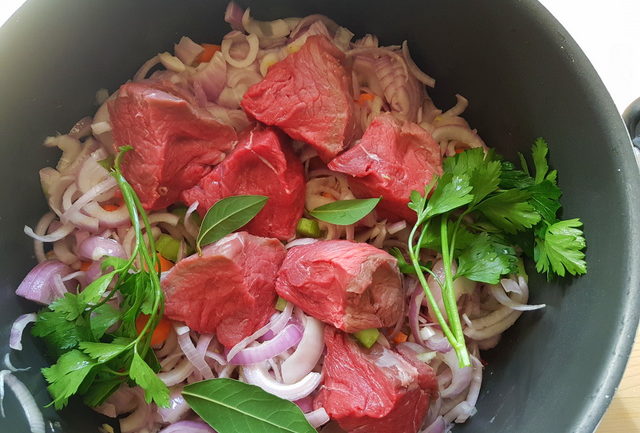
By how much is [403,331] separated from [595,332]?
1.86ft

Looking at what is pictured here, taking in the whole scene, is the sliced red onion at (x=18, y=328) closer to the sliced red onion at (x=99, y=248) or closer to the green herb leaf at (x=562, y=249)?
the sliced red onion at (x=99, y=248)

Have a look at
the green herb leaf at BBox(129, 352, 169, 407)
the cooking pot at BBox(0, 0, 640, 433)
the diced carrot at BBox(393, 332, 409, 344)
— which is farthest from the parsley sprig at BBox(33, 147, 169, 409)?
the diced carrot at BBox(393, 332, 409, 344)

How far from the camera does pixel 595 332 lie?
1345 mm

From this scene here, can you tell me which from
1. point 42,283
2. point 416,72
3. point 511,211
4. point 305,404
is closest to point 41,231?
point 42,283

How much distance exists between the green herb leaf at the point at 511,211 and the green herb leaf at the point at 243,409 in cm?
79

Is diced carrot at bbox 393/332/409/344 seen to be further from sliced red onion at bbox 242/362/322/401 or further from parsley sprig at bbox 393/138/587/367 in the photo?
sliced red onion at bbox 242/362/322/401

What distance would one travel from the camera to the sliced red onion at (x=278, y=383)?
1.57 meters

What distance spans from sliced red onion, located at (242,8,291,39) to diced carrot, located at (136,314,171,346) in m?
0.98

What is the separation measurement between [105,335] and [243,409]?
1.48ft

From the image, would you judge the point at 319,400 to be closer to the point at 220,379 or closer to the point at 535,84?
the point at 220,379

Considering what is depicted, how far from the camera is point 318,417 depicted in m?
1.55

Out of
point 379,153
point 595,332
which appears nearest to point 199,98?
point 379,153

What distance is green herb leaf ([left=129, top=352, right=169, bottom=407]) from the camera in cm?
140

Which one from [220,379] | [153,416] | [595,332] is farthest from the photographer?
[153,416]
